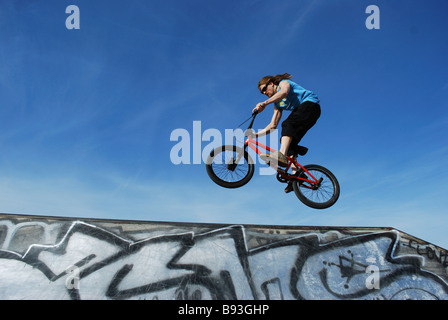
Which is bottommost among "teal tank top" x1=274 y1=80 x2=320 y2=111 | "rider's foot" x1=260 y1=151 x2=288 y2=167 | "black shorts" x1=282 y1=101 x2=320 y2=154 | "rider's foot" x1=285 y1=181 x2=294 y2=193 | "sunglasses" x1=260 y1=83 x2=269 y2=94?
"rider's foot" x1=285 y1=181 x2=294 y2=193

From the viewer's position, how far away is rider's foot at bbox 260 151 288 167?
5.82 m

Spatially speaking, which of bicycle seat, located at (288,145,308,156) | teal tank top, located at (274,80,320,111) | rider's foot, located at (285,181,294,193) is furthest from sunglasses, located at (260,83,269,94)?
rider's foot, located at (285,181,294,193)

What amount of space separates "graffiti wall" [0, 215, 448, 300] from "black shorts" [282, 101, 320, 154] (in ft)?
6.68

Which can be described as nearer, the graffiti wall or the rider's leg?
the graffiti wall

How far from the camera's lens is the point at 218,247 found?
5.45 metres

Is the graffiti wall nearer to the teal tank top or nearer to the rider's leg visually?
the rider's leg

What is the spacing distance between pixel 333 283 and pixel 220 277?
211 centimetres

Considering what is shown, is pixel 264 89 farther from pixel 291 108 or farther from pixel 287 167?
pixel 287 167

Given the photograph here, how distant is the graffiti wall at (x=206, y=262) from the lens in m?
4.79

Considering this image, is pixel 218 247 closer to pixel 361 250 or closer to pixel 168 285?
pixel 168 285

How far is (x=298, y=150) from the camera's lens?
622cm

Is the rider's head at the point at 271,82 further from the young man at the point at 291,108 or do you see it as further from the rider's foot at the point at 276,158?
the rider's foot at the point at 276,158

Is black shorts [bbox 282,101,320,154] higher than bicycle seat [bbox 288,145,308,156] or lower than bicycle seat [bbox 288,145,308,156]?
higher
